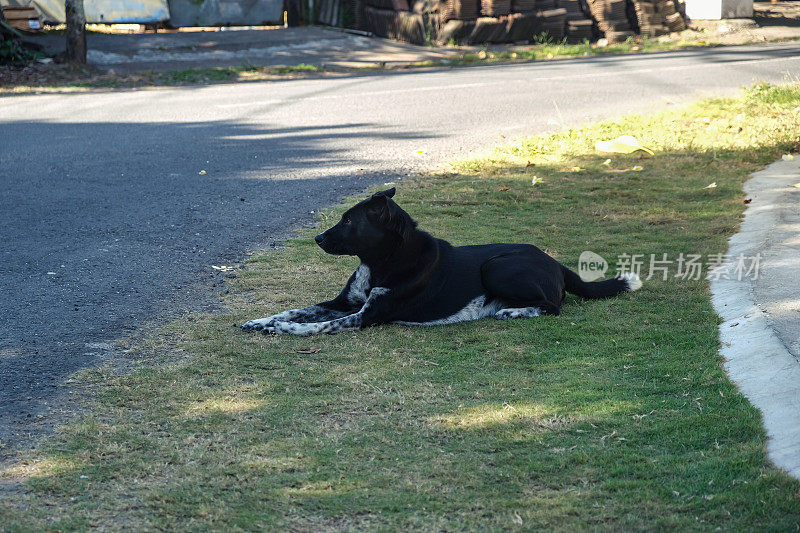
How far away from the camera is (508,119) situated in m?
11.3

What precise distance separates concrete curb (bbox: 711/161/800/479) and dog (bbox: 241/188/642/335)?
1034mm

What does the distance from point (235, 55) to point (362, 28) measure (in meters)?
5.12

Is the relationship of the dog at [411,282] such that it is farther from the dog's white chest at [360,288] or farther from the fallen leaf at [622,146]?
the fallen leaf at [622,146]

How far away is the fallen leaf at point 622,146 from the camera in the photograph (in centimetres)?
935

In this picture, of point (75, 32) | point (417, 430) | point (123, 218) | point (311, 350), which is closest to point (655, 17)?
point (75, 32)

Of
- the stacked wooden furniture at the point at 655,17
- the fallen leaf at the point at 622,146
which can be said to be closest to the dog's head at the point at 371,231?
the fallen leaf at the point at 622,146

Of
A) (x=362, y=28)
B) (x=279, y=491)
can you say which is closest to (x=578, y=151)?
(x=279, y=491)

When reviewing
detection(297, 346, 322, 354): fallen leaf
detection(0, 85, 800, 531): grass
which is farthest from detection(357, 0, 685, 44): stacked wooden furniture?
detection(297, 346, 322, 354): fallen leaf

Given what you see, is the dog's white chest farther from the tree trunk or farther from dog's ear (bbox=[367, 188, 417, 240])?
the tree trunk

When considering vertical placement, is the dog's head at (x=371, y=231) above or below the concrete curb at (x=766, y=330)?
above

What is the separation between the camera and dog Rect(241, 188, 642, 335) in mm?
4965

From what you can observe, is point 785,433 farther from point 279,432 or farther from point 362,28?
point 362,28

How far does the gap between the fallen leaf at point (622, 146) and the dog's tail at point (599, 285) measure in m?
4.18

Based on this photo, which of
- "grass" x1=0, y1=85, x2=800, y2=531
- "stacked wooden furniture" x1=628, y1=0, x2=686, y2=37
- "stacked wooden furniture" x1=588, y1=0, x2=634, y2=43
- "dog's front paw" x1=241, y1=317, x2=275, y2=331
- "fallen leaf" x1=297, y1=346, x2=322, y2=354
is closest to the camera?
Answer: "grass" x1=0, y1=85, x2=800, y2=531
